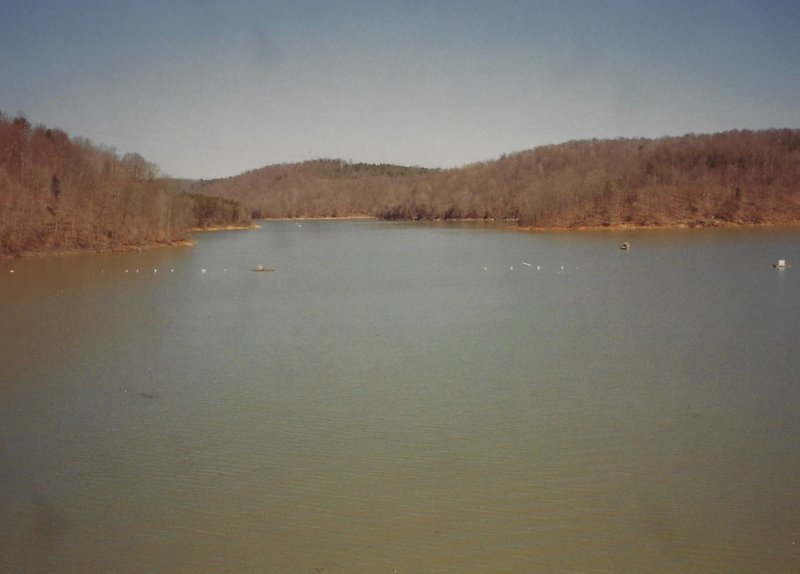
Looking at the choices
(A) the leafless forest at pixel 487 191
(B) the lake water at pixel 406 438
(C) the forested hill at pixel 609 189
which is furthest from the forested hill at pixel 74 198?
(C) the forested hill at pixel 609 189

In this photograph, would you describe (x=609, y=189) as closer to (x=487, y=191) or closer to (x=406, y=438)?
(x=487, y=191)

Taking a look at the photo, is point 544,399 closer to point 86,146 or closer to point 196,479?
point 196,479

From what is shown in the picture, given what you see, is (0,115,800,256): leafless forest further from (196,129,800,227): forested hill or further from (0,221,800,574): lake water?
(0,221,800,574): lake water

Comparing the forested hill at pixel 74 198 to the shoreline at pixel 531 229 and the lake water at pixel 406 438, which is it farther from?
the lake water at pixel 406 438

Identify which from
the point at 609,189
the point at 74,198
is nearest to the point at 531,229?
the point at 609,189

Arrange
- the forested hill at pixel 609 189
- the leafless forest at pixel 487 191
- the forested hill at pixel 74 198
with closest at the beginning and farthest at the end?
the forested hill at pixel 74 198, the leafless forest at pixel 487 191, the forested hill at pixel 609 189

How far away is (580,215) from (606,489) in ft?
250

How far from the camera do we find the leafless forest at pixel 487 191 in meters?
57.7

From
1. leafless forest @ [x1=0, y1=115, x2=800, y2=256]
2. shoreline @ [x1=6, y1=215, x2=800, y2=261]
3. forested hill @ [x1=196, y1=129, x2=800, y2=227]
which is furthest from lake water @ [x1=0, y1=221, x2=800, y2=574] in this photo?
forested hill @ [x1=196, y1=129, x2=800, y2=227]

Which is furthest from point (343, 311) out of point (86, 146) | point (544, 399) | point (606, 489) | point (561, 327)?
point (86, 146)

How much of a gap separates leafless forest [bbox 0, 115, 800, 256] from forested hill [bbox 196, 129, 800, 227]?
0.77 feet

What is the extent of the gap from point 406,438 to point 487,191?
125m

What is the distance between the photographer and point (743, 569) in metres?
7.18

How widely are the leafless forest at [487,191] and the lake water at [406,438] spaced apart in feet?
120
